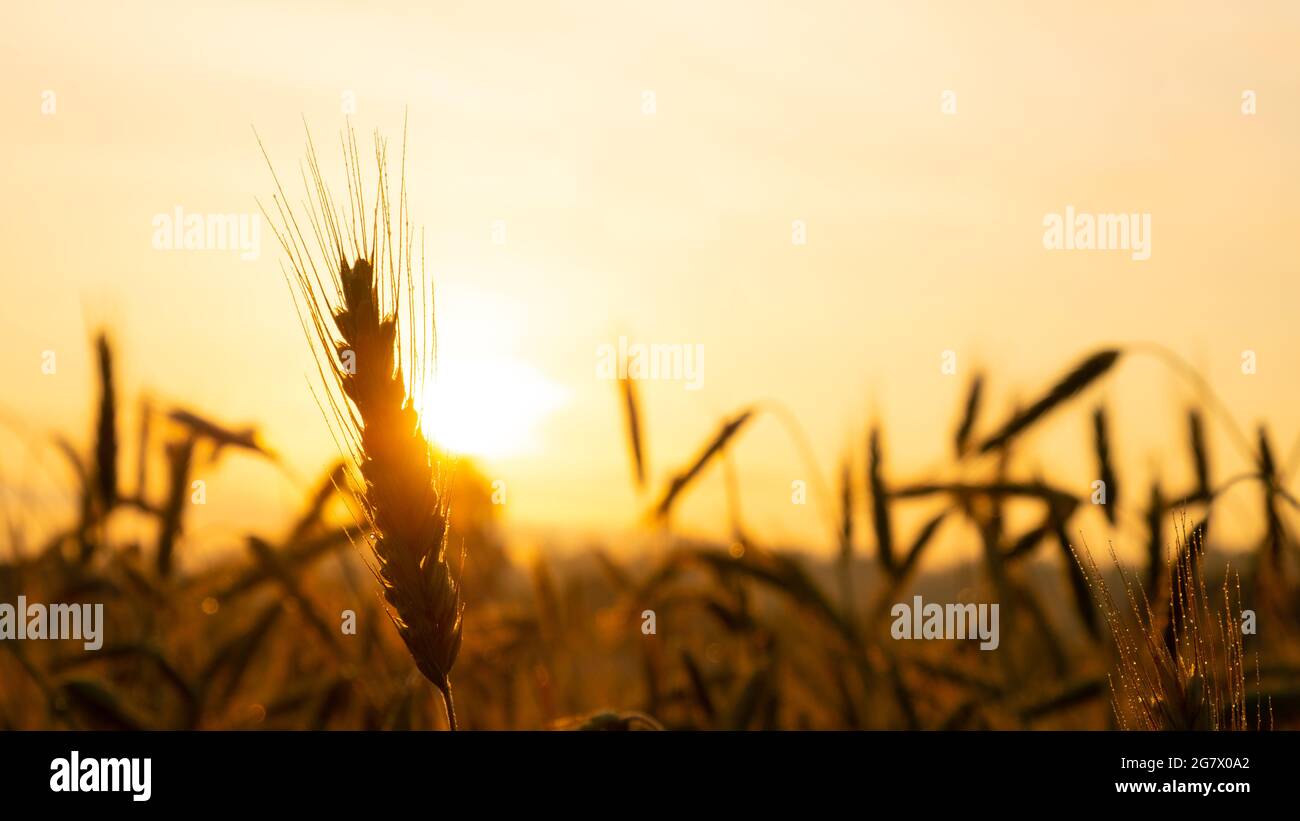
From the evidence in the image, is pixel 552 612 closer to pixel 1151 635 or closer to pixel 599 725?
pixel 599 725

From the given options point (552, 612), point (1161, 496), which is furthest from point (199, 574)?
point (1161, 496)

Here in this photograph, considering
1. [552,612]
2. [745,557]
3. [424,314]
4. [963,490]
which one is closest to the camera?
[424,314]

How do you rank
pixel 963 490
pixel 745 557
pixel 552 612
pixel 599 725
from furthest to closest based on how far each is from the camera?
pixel 552 612
pixel 745 557
pixel 963 490
pixel 599 725

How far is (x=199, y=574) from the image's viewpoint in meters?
4.16
